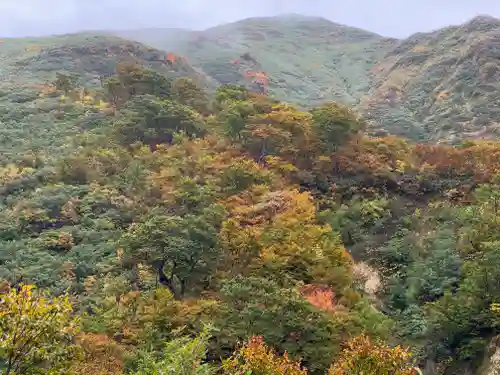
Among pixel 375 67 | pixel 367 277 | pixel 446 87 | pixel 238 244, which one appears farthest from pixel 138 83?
pixel 375 67

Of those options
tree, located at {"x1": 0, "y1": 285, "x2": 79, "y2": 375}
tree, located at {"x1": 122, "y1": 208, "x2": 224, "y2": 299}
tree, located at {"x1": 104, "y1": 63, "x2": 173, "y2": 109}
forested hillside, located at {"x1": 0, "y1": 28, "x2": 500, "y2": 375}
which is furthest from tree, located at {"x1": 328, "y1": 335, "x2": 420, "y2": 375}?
tree, located at {"x1": 104, "y1": 63, "x2": 173, "y2": 109}

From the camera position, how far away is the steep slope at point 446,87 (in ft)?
169

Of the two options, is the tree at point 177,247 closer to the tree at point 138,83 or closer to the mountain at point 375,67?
the tree at point 138,83

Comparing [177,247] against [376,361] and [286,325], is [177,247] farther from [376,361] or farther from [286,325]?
[376,361]

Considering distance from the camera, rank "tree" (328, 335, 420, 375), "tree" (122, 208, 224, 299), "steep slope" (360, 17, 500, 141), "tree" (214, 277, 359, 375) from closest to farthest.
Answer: "tree" (328, 335, 420, 375), "tree" (214, 277, 359, 375), "tree" (122, 208, 224, 299), "steep slope" (360, 17, 500, 141)

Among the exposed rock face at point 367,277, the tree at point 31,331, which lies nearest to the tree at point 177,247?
the exposed rock face at point 367,277

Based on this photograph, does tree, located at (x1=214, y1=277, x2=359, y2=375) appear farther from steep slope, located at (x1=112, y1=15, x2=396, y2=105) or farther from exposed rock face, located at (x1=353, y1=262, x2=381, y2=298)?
steep slope, located at (x1=112, y1=15, x2=396, y2=105)

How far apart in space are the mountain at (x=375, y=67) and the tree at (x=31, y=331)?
1793 inches

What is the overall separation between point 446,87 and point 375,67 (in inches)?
1270

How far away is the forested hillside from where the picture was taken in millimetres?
13125

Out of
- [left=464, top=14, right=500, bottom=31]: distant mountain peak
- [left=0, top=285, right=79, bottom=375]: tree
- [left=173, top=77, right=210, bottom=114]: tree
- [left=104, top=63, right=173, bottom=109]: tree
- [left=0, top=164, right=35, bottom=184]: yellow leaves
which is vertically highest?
[left=464, top=14, right=500, bottom=31]: distant mountain peak

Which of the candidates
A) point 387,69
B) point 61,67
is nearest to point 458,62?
point 387,69

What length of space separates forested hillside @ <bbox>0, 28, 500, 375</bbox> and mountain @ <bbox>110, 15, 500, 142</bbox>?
77.5ft

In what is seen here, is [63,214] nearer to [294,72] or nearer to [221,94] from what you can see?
[221,94]
